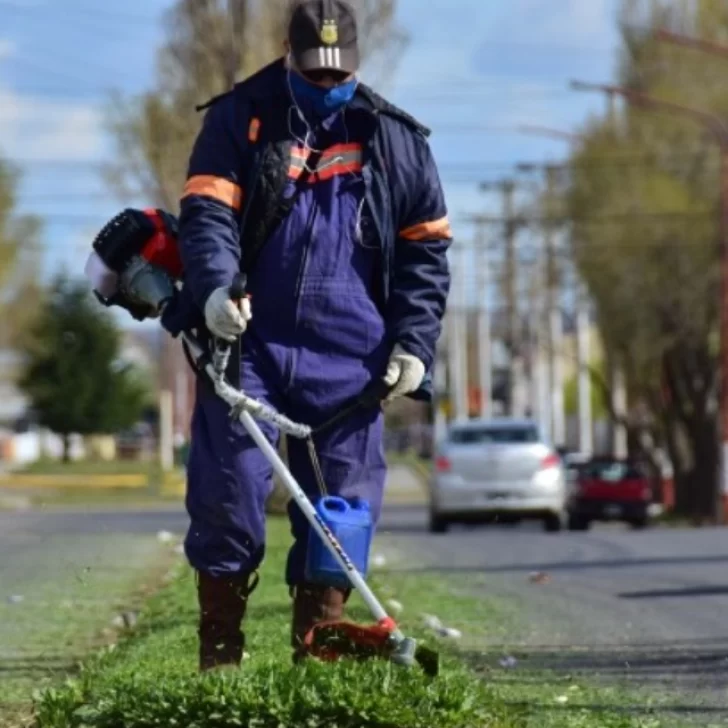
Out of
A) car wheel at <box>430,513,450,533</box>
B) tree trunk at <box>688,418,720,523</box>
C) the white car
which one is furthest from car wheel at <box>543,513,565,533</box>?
tree trunk at <box>688,418,720,523</box>

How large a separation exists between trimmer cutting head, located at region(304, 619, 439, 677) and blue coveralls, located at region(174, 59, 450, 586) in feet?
1.02

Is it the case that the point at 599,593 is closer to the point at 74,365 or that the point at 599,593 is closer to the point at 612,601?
the point at 612,601

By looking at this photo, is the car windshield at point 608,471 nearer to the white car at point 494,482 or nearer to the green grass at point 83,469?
the white car at point 494,482

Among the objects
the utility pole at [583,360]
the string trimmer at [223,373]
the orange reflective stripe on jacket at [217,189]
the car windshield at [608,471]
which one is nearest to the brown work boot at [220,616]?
the string trimmer at [223,373]

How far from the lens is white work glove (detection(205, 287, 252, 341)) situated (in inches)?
235

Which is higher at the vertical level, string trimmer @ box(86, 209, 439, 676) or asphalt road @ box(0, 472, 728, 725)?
string trimmer @ box(86, 209, 439, 676)

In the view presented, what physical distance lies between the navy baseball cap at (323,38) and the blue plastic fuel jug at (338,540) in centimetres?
120

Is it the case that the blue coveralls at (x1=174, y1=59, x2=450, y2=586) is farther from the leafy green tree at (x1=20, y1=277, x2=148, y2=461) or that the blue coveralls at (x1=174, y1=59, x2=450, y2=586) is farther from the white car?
the leafy green tree at (x1=20, y1=277, x2=148, y2=461)

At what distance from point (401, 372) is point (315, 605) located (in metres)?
0.71

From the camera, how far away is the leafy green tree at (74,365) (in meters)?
77.4

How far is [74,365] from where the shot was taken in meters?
77.9

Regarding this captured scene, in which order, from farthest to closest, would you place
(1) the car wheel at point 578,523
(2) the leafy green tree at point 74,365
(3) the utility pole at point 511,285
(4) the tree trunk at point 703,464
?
(2) the leafy green tree at point 74,365, (3) the utility pole at point 511,285, (4) the tree trunk at point 703,464, (1) the car wheel at point 578,523

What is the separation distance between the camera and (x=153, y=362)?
164 meters

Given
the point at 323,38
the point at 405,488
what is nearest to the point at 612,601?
the point at 323,38
